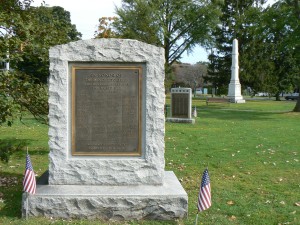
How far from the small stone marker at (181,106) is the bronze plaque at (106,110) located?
1351 cm

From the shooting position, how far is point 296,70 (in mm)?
59375

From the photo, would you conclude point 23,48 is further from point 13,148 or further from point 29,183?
point 29,183

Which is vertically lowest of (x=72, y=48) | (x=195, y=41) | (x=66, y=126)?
(x=66, y=126)

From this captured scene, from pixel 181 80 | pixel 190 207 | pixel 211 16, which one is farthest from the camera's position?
pixel 181 80

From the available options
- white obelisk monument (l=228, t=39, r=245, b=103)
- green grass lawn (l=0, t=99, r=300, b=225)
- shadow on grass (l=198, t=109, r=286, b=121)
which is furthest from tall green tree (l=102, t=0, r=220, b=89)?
green grass lawn (l=0, t=99, r=300, b=225)

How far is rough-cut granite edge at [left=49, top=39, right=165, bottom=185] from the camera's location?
5.90 m

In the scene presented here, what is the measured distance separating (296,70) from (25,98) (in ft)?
188

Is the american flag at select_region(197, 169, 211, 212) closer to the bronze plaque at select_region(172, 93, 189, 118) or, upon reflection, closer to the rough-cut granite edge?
the rough-cut granite edge

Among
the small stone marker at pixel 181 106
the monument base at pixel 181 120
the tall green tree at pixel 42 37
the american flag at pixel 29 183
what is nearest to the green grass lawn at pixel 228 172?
the american flag at pixel 29 183

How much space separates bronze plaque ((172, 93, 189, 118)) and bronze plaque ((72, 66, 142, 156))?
1368 cm

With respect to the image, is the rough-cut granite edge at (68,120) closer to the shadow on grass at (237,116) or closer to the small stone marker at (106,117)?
the small stone marker at (106,117)

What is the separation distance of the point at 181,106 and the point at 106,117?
45.6 ft

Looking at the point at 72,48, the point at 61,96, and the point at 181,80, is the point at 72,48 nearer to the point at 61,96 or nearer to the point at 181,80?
the point at 61,96

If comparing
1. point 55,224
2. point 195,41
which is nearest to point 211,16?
point 195,41
